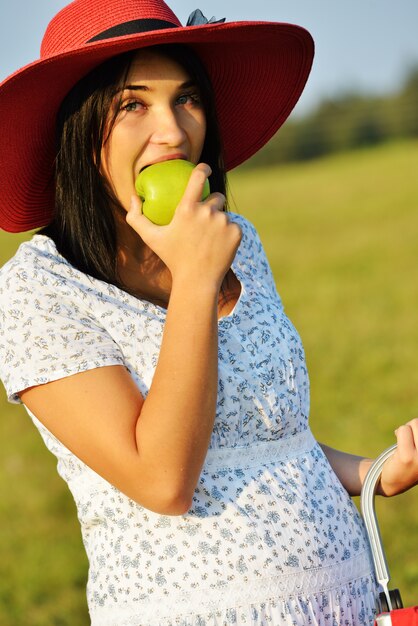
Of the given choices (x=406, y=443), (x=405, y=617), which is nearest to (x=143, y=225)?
(x=406, y=443)

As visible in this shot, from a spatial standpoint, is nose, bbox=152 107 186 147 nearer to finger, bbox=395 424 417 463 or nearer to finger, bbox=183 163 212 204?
finger, bbox=183 163 212 204

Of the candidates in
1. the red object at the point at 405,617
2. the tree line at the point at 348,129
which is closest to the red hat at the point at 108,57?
the red object at the point at 405,617

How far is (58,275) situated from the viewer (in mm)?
2289

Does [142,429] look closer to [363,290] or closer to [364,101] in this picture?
[363,290]

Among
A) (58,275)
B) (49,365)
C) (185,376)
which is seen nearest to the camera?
(185,376)

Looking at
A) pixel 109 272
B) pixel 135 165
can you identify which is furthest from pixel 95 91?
pixel 109 272

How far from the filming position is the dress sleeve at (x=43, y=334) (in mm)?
2129

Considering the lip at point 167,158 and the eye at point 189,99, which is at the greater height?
the eye at point 189,99

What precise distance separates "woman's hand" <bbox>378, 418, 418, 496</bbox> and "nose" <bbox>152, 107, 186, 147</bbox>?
761 mm

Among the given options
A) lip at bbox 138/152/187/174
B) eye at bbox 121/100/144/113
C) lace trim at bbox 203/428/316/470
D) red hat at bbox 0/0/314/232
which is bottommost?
lace trim at bbox 203/428/316/470

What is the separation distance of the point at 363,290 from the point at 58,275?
9.57m

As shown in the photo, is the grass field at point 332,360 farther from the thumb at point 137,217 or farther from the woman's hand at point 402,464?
the woman's hand at point 402,464

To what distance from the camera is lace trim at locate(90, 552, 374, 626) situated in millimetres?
2143

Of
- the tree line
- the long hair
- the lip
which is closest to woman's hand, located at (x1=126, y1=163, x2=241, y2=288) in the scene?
the lip
